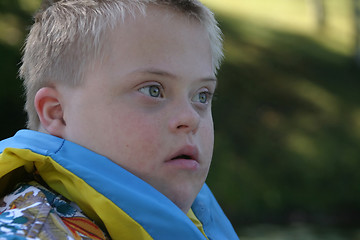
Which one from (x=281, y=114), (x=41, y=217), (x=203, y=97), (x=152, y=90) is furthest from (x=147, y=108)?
(x=281, y=114)

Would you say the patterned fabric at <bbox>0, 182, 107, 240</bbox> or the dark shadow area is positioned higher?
the dark shadow area

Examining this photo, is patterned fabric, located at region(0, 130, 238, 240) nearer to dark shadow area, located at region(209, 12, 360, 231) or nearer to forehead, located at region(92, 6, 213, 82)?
forehead, located at region(92, 6, 213, 82)

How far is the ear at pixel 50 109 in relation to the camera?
104cm

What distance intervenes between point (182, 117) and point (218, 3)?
645cm

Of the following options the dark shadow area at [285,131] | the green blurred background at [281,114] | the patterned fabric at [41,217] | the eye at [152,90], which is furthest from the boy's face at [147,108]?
the dark shadow area at [285,131]

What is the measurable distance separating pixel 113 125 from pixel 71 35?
0.75 feet

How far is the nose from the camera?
0.99 m

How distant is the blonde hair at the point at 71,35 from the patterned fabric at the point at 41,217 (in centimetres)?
24

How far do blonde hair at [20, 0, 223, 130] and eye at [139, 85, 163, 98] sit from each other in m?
0.10

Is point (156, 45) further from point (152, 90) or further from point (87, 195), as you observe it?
point (87, 195)

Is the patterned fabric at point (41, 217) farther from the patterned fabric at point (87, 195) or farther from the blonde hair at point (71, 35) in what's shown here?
the blonde hair at point (71, 35)

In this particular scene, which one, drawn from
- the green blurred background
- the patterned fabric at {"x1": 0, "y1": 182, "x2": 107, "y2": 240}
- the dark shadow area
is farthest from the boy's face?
the dark shadow area

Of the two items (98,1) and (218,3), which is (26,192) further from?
(218,3)

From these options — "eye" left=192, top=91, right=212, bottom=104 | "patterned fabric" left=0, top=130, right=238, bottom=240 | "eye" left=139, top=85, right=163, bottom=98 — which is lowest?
"patterned fabric" left=0, top=130, right=238, bottom=240
